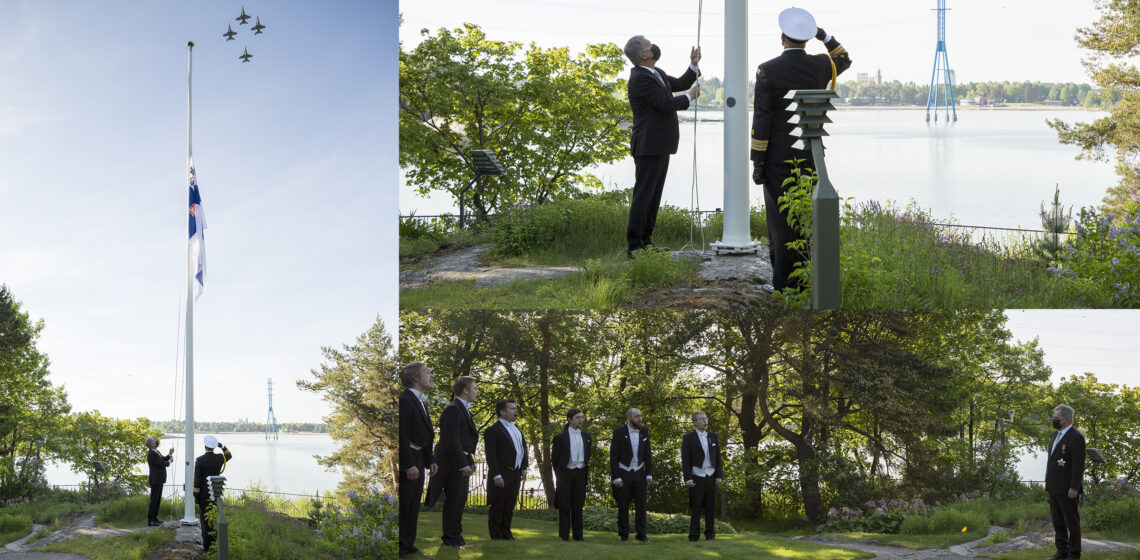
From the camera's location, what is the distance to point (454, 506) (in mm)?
7062

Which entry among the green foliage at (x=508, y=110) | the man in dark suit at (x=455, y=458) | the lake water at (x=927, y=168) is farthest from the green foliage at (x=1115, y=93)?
the man in dark suit at (x=455, y=458)

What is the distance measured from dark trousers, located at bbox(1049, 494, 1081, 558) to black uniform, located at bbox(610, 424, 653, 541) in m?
3.22

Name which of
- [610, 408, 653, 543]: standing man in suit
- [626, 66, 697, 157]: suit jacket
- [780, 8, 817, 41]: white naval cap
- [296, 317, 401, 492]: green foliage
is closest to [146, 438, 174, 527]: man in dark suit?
[296, 317, 401, 492]: green foliage

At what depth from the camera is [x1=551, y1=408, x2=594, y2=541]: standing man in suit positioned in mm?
7410

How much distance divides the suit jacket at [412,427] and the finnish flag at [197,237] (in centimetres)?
471

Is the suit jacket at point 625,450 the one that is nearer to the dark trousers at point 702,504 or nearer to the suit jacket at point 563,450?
the suit jacket at point 563,450

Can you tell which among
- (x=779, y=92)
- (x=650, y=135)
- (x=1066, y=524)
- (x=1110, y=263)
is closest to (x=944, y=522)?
(x=1066, y=524)

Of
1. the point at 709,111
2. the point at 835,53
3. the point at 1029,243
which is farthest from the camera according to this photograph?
the point at 1029,243

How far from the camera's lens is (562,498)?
743 centimetres

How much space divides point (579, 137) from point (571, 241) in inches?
129

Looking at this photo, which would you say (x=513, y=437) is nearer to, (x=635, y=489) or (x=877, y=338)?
(x=635, y=489)

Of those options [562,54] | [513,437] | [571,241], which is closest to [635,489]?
[513,437]

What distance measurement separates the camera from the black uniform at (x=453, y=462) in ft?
23.0

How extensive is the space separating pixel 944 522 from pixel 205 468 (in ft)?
23.1
